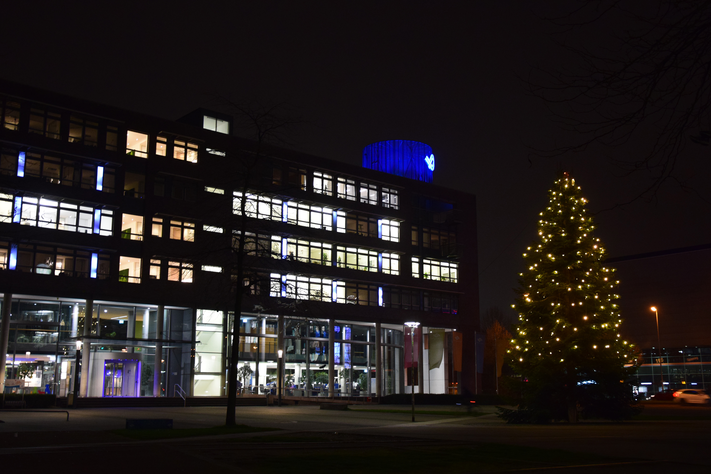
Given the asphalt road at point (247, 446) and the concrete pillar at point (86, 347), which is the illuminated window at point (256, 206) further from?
the concrete pillar at point (86, 347)

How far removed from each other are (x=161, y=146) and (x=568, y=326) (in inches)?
1469

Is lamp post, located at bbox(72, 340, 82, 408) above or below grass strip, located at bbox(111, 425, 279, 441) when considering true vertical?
above

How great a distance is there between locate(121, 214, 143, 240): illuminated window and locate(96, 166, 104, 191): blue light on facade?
2.68 m

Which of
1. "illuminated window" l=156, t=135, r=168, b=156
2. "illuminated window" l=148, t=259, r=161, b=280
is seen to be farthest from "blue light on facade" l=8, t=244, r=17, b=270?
"illuminated window" l=156, t=135, r=168, b=156

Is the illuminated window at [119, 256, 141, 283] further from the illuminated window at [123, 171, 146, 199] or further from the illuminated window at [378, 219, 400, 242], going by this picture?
the illuminated window at [378, 219, 400, 242]

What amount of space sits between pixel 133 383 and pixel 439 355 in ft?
105

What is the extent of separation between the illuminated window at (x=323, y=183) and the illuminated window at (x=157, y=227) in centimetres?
1571

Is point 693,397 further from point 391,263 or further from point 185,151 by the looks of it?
point 185,151

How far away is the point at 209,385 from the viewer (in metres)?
55.9

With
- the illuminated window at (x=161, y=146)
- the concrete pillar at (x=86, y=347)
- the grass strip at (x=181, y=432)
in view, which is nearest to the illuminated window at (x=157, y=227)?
the illuminated window at (x=161, y=146)

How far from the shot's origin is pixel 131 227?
53.7m

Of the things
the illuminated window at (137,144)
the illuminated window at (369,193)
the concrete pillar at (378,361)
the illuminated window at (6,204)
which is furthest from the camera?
the illuminated window at (369,193)

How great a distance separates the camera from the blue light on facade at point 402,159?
75.4 meters

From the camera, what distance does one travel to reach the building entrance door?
52.0m
